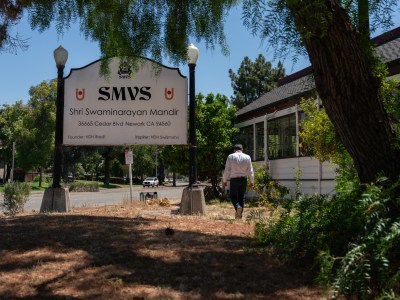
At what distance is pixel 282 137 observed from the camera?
1836 centimetres

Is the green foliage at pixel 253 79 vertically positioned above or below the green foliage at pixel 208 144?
above

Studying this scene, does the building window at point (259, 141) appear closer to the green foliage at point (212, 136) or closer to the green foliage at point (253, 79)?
the green foliage at point (212, 136)

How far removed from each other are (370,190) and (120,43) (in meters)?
3.16

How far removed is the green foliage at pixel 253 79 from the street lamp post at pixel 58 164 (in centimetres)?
3746

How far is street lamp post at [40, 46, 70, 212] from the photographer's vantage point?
32.8 feet

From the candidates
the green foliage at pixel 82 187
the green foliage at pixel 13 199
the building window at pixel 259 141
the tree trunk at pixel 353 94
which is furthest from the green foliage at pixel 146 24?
the green foliage at pixel 82 187

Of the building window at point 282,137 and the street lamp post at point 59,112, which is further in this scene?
the building window at point 282,137

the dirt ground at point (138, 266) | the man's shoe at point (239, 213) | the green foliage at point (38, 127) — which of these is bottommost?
the dirt ground at point (138, 266)

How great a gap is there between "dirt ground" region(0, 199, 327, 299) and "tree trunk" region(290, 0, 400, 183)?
52.7 inches

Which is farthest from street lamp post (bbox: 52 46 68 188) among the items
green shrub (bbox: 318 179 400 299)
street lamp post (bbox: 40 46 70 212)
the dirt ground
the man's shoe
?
green shrub (bbox: 318 179 400 299)

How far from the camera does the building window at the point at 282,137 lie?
17.4 metres

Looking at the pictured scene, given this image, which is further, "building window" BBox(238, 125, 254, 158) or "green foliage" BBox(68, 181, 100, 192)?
"green foliage" BBox(68, 181, 100, 192)

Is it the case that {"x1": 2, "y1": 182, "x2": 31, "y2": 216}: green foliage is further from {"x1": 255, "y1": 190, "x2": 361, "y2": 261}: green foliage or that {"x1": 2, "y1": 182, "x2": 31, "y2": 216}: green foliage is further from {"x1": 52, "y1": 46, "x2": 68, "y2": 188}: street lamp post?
{"x1": 255, "y1": 190, "x2": 361, "y2": 261}: green foliage

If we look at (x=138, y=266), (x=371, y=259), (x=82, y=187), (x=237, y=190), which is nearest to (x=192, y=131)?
(x=237, y=190)
